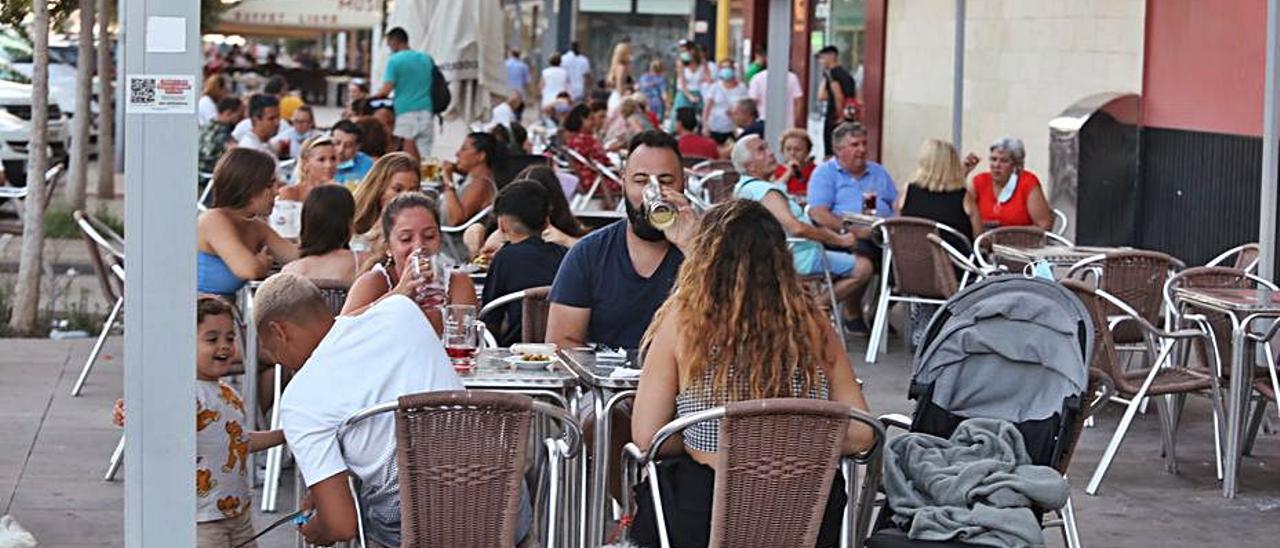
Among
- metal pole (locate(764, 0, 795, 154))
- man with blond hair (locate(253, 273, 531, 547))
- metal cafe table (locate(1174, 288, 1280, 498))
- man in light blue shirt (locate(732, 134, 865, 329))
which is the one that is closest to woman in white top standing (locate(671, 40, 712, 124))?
metal pole (locate(764, 0, 795, 154))

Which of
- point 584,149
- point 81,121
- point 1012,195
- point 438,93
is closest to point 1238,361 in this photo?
point 1012,195

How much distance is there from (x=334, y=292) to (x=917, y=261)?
14.7ft

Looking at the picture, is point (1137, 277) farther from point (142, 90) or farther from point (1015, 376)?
point (142, 90)

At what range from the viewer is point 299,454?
5.22 meters

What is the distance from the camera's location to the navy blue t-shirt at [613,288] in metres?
6.93

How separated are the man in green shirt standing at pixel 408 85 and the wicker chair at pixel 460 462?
39.5 ft

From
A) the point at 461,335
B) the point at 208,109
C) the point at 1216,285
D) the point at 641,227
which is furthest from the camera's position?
the point at 208,109

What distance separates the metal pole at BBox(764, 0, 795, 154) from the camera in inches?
537

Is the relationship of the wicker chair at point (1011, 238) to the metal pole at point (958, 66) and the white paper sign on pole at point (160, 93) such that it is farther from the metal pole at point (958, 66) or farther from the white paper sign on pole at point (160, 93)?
the white paper sign on pole at point (160, 93)

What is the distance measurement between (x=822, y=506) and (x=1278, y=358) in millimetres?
3902

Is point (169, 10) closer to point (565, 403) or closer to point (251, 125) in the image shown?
point (565, 403)

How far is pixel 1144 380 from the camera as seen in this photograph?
854 centimetres

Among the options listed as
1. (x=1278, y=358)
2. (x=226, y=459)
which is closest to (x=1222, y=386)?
(x=1278, y=358)

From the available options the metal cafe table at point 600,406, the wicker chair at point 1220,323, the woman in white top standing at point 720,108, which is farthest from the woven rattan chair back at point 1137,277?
the woman in white top standing at point 720,108
